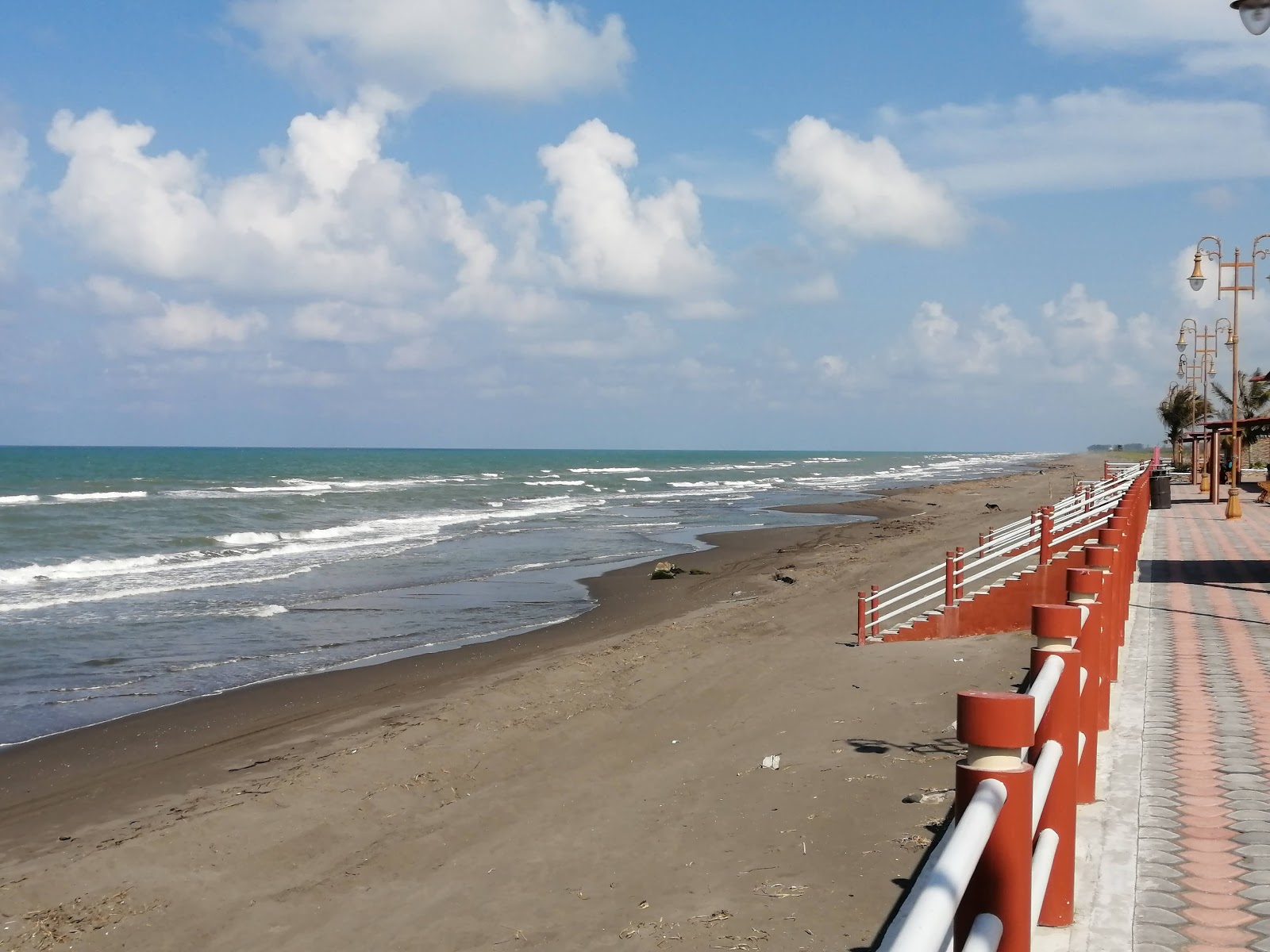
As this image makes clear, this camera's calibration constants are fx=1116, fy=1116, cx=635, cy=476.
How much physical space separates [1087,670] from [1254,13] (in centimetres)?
481

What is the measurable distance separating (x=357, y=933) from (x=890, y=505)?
46137mm

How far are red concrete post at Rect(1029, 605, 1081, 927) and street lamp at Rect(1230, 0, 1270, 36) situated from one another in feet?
16.7

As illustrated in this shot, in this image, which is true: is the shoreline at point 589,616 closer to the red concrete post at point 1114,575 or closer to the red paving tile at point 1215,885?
the red concrete post at point 1114,575

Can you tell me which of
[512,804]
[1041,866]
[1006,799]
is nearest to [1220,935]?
[1041,866]

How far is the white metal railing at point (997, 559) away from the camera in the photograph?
44.7 feet

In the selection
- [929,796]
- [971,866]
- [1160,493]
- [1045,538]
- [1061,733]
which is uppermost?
[971,866]

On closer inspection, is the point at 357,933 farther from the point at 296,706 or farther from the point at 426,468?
the point at 426,468

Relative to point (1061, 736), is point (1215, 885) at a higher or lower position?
lower

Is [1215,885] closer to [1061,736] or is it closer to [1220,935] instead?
[1220,935]

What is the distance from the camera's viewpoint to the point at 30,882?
26.0 feet

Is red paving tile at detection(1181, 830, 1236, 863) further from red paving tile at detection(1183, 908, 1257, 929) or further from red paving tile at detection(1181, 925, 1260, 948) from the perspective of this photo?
red paving tile at detection(1181, 925, 1260, 948)

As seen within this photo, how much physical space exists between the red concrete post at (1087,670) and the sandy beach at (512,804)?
1.71 metres

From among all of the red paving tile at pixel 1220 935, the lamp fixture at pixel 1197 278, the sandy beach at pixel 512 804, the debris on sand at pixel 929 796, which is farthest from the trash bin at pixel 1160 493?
the red paving tile at pixel 1220 935

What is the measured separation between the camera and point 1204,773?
547 cm
